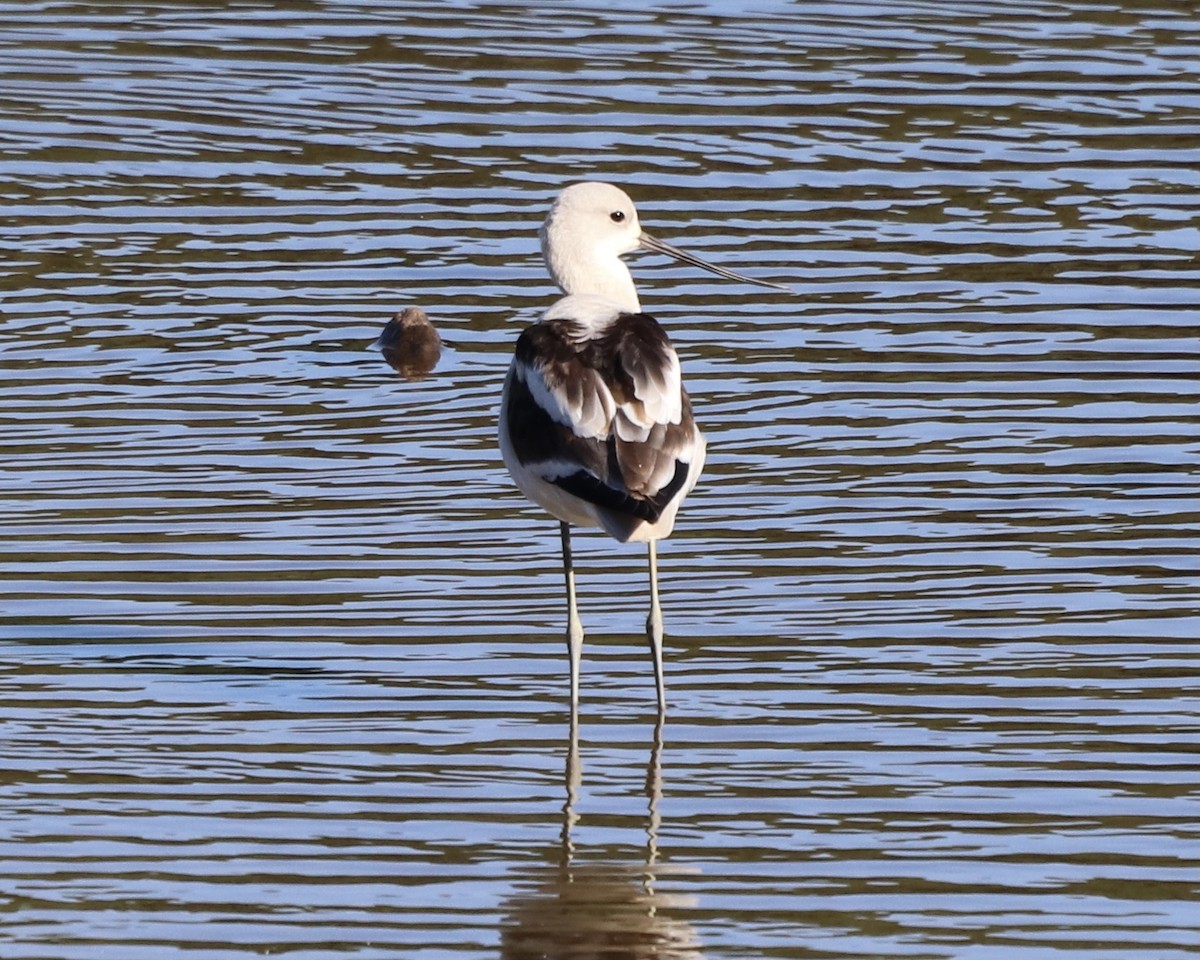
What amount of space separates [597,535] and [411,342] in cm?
232

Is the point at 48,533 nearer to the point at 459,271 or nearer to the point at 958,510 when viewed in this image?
the point at 958,510

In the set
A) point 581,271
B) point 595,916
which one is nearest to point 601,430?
point 581,271

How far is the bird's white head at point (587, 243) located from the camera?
28.0ft

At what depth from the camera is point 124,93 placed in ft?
51.3

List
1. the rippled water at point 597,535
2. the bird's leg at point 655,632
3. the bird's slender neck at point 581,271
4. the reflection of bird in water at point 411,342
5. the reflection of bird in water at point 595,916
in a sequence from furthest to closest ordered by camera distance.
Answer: the reflection of bird in water at point 411,342, the bird's slender neck at point 581,271, the bird's leg at point 655,632, the rippled water at point 597,535, the reflection of bird in water at point 595,916

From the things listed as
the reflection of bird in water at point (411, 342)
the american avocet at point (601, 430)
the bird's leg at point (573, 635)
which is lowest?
the reflection of bird in water at point (411, 342)

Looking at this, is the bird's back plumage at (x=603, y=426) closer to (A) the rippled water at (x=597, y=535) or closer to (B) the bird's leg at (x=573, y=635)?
(B) the bird's leg at (x=573, y=635)

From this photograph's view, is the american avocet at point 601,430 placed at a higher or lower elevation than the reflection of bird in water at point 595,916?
higher

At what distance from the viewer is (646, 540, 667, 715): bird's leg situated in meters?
7.28

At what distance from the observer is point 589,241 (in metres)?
8.56

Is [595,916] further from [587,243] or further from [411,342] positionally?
[411,342]

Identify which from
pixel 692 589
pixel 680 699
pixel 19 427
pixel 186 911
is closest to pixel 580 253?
pixel 692 589

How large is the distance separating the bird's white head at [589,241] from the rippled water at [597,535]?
87 centimetres

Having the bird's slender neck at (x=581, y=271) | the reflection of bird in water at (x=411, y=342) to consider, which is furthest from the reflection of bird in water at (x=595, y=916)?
the reflection of bird in water at (x=411, y=342)
